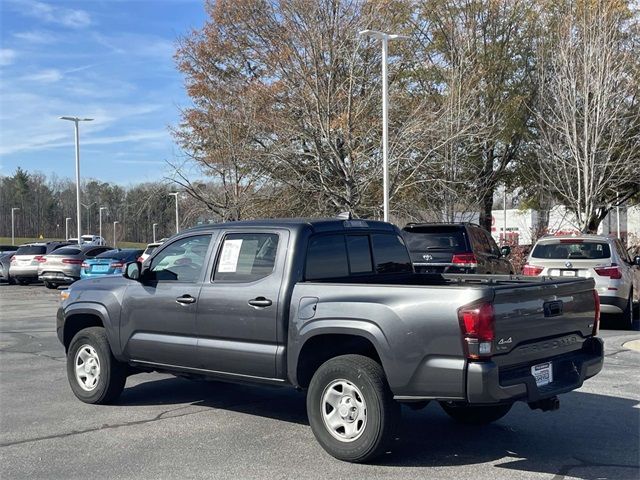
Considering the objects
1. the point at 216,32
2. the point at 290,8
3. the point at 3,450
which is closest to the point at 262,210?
the point at 290,8

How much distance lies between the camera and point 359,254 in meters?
6.68

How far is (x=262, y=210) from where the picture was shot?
76.7 feet

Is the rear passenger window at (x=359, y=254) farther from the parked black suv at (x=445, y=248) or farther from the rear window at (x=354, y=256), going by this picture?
the parked black suv at (x=445, y=248)

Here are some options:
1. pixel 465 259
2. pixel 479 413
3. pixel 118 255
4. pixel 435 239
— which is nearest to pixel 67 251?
pixel 118 255

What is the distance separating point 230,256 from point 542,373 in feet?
9.58

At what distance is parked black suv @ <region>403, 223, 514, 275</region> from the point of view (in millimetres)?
13242

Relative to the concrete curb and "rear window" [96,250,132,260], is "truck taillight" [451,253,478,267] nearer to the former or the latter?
the concrete curb

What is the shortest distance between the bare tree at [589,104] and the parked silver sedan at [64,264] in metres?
16.6

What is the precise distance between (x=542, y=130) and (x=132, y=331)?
19.9 meters

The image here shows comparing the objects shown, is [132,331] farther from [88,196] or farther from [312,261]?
[88,196]

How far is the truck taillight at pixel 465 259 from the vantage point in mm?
13172

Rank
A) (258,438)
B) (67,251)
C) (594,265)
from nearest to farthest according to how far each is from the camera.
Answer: (258,438)
(594,265)
(67,251)

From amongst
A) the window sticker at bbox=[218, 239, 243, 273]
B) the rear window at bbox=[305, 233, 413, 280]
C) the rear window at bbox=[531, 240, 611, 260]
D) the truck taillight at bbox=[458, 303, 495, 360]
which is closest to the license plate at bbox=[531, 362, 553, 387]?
the truck taillight at bbox=[458, 303, 495, 360]

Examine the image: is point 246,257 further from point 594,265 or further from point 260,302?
point 594,265
